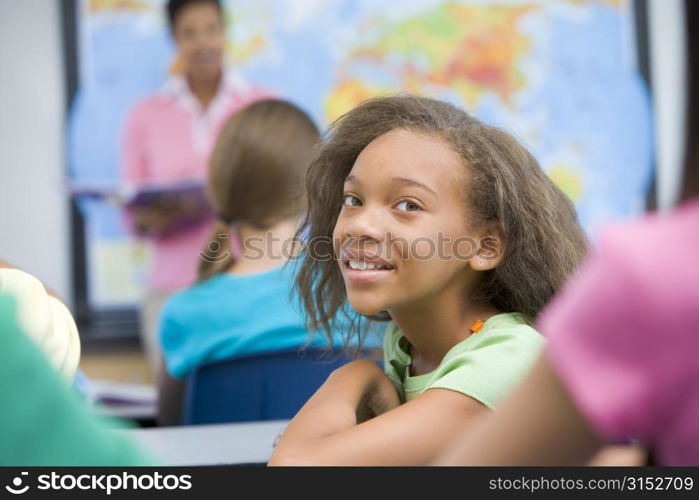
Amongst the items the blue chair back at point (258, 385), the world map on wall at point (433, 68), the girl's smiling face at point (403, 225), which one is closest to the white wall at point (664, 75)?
the world map on wall at point (433, 68)

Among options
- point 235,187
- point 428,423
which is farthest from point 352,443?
point 235,187

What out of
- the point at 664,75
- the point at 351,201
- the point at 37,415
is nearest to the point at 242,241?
the point at 351,201

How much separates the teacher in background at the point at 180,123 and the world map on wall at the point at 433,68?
151mm

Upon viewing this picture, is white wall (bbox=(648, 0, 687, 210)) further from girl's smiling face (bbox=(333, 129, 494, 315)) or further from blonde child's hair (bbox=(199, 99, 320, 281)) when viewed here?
girl's smiling face (bbox=(333, 129, 494, 315))

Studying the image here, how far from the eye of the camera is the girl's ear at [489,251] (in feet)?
4.18

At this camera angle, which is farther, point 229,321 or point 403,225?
point 229,321

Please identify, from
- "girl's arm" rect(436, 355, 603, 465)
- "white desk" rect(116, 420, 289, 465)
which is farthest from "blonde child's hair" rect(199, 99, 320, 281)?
"girl's arm" rect(436, 355, 603, 465)

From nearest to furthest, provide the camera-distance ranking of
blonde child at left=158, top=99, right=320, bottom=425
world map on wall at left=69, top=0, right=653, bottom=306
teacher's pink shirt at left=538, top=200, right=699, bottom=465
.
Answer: teacher's pink shirt at left=538, top=200, right=699, bottom=465 < blonde child at left=158, top=99, right=320, bottom=425 < world map on wall at left=69, top=0, right=653, bottom=306

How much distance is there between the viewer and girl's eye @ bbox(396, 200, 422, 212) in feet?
3.99

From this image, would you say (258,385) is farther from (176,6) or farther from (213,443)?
(176,6)

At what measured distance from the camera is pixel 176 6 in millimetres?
3811

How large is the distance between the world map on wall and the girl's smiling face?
9.56 feet

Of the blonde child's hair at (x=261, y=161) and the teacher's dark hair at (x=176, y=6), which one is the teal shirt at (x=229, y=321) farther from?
the teacher's dark hair at (x=176, y=6)

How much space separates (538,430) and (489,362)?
20.9 inches
